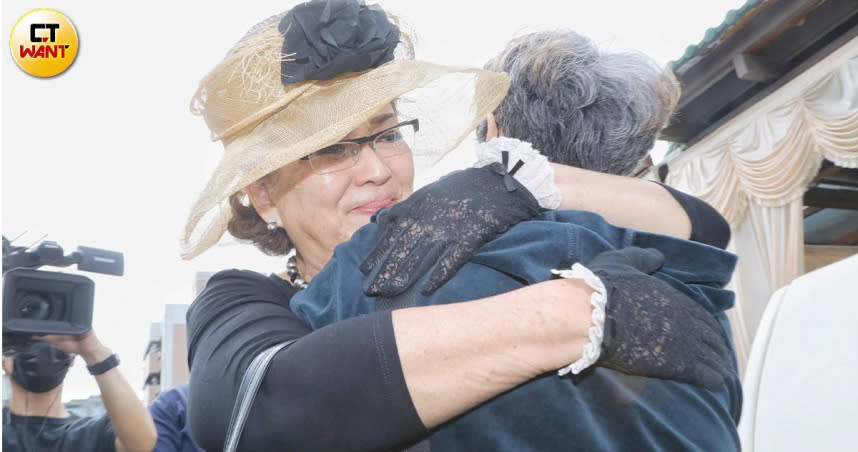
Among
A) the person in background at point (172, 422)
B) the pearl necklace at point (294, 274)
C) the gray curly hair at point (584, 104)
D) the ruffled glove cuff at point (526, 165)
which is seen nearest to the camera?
the ruffled glove cuff at point (526, 165)

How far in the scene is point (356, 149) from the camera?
1.66m

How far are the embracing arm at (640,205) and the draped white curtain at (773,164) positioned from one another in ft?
11.8

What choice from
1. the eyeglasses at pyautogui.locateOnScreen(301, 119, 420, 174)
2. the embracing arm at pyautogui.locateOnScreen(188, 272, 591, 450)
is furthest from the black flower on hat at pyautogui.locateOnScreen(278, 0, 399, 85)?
the embracing arm at pyautogui.locateOnScreen(188, 272, 591, 450)

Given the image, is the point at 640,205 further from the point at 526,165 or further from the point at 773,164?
the point at 773,164

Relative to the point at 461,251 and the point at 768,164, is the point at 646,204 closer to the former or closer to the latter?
the point at 461,251

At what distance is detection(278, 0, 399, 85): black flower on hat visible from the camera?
58.4 inches

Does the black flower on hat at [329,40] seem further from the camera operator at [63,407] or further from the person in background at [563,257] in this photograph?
the camera operator at [63,407]

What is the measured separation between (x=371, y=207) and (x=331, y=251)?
14cm

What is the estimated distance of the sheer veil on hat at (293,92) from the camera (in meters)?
1.47

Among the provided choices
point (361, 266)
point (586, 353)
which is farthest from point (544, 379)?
point (361, 266)

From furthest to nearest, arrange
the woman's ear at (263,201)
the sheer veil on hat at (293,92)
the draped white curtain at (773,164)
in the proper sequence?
the draped white curtain at (773,164), the woman's ear at (263,201), the sheer veil on hat at (293,92)

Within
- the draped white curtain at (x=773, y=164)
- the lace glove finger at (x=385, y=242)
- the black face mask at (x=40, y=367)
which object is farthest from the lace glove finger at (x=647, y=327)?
the draped white curtain at (x=773, y=164)

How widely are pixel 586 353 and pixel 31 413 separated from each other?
8.99 feet

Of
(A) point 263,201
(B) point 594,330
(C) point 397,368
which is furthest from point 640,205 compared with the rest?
(A) point 263,201
